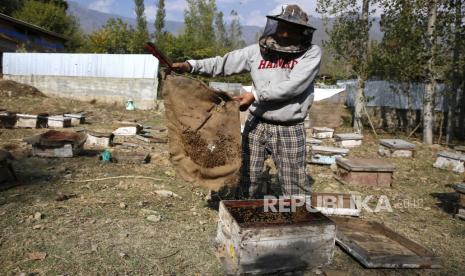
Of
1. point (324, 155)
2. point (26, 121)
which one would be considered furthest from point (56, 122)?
point (324, 155)

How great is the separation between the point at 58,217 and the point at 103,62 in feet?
57.4

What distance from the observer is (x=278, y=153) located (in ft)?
11.6

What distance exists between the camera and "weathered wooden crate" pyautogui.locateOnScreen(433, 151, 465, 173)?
7937 mm

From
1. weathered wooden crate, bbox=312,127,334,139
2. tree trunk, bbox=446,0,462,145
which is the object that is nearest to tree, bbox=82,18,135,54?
weathered wooden crate, bbox=312,127,334,139

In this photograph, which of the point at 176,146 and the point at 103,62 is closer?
the point at 176,146

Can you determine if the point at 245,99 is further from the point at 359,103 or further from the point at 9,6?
the point at 9,6

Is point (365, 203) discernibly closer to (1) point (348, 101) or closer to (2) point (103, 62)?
(1) point (348, 101)

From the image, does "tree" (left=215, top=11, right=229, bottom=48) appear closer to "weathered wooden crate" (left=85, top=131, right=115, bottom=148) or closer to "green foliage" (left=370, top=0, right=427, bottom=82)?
"green foliage" (left=370, top=0, right=427, bottom=82)

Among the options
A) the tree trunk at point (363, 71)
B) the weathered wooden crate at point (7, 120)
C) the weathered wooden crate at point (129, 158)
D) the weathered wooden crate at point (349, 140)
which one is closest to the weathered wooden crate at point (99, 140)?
the weathered wooden crate at point (129, 158)

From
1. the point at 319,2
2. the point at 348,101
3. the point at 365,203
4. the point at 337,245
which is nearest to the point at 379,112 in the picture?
the point at 348,101

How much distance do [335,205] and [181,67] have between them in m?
2.72

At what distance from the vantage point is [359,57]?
13.8 meters

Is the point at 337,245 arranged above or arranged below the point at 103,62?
below

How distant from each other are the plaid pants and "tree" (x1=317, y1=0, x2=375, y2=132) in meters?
11.1
